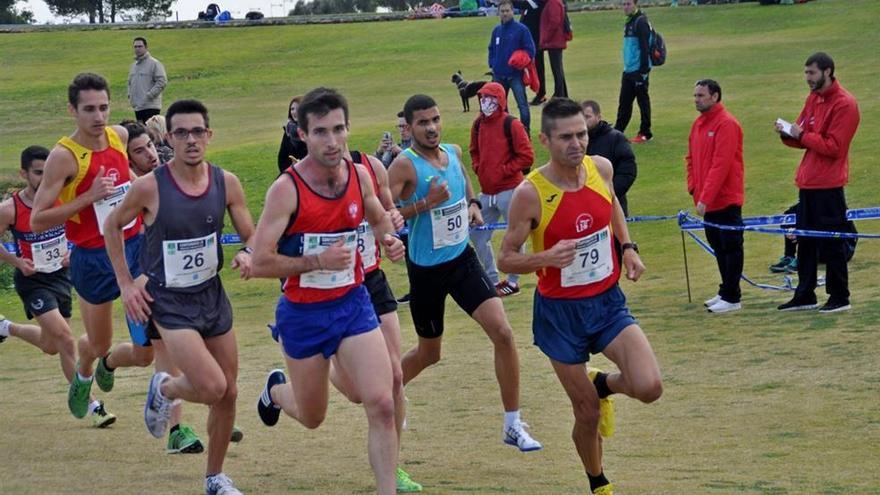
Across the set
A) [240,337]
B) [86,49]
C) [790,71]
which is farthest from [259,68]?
[240,337]

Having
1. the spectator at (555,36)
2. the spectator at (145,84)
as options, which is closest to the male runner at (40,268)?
the spectator at (145,84)

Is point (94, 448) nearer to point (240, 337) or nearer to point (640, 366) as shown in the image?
point (640, 366)

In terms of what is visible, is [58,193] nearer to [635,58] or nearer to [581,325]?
[581,325]

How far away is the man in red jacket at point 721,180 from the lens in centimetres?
1405

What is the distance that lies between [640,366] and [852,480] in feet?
4.31

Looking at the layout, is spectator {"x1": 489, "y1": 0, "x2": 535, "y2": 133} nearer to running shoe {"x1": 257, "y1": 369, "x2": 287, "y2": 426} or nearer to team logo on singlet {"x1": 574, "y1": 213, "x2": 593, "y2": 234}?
running shoe {"x1": 257, "y1": 369, "x2": 287, "y2": 426}

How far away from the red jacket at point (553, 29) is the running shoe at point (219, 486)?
57.4ft

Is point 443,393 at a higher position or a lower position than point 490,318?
lower

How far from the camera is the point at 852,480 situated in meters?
7.76

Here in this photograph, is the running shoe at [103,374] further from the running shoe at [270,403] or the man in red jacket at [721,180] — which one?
the man in red jacket at [721,180]

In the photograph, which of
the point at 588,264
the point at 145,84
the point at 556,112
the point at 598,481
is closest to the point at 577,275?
the point at 588,264

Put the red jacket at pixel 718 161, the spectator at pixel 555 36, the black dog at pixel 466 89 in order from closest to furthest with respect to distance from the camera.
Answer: the red jacket at pixel 718 161
the spectator at pixel 555 36
the black dog at pixel 466 89

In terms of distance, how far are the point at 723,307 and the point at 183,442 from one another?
22.0 ft

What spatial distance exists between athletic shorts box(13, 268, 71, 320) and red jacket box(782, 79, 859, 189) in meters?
6.89
